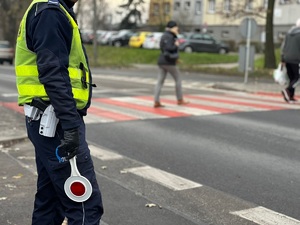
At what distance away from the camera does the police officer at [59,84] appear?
280 cm

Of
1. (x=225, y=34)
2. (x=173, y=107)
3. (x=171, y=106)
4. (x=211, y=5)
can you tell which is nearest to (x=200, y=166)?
(x=173, y=107)

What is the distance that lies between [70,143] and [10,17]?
46.3m

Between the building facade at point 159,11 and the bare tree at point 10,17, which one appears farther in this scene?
the building facade at point 159,11

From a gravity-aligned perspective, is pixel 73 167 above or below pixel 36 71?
below

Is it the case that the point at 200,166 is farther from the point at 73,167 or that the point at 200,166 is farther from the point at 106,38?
the point at 106,38

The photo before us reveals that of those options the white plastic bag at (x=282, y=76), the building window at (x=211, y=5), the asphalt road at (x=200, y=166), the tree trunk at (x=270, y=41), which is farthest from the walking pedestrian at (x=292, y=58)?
the building window at (x=211, y=5)

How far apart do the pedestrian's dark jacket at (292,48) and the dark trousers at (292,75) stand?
0.16 metres

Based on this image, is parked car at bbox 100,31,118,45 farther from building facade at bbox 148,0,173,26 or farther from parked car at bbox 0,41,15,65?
building facade at bbox 148,0,173,26

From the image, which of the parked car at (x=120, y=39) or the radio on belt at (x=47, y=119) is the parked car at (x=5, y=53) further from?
the radio on belt at (x=47, y=119)

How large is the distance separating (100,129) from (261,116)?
340cm

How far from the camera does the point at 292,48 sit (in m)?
11.8

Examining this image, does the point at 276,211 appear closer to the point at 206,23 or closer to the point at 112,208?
the point at 112,208

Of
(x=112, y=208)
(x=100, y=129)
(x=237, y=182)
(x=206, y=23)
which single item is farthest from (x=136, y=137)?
(x=206, y=23)

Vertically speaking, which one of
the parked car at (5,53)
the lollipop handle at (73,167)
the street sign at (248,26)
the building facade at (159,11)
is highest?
the building facade at (159,11)
